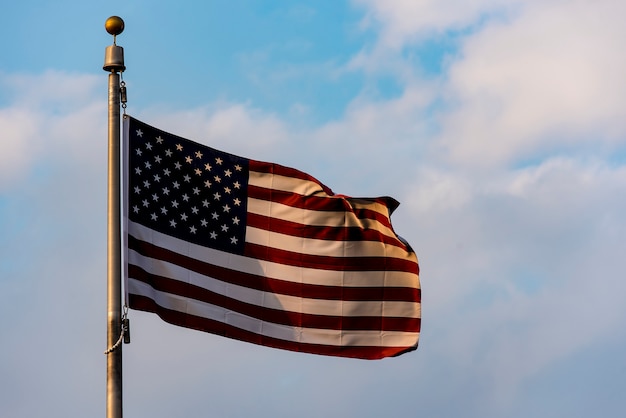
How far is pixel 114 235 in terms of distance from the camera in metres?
18.5

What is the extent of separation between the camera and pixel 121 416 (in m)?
17.8

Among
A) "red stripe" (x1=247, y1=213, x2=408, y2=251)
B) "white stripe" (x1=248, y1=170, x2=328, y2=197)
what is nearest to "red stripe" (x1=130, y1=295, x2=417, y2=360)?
"red stripe" (x1=247, y1=213, x2=408, y2=251)

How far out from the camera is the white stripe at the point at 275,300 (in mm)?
20281

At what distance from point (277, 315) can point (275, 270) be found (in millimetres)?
797

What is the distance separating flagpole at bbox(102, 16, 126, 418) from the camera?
59.0 ft

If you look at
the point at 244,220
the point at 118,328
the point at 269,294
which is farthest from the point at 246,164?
the point at 118,328

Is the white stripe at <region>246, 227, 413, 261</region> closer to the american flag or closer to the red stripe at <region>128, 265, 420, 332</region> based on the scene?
the american flag

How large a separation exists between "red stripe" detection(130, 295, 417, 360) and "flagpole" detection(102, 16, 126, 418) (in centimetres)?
125

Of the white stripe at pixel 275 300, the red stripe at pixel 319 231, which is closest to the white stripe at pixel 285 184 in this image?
the red stripe at pixel 319 231

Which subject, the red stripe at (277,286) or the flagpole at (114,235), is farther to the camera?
the red stripe at (277,286)

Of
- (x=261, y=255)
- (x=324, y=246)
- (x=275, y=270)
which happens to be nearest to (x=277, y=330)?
(x=275, y=270)

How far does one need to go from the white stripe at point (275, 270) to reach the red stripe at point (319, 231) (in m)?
0.61

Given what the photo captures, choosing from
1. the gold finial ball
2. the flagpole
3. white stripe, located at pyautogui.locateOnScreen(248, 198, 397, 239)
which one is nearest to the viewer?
the flagpole

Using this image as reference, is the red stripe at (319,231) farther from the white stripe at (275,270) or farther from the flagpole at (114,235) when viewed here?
the flagpole at (114,235)
